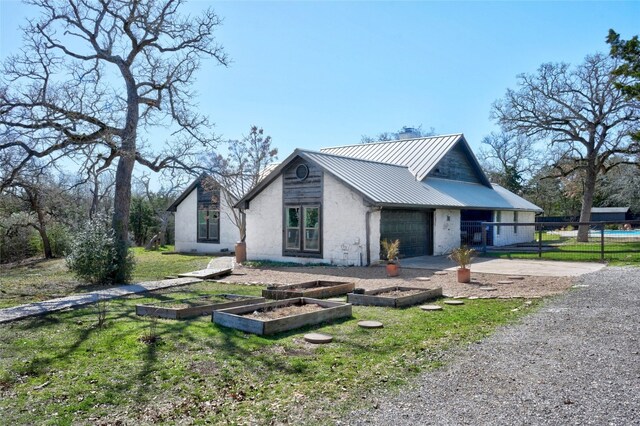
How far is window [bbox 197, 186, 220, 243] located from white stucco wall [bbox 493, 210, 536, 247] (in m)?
14.9

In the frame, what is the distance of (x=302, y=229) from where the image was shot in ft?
65.0

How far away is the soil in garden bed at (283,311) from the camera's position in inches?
339

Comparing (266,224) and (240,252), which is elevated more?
(266,224)

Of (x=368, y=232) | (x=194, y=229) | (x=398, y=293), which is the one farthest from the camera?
(x=194, y=229)

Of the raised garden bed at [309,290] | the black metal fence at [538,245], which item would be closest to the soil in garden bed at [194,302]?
the raised garden bed at [309,290]

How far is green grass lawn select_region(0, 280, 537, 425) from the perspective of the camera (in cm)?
473

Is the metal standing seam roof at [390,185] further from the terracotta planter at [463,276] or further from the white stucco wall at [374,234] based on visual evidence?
the terracotta planter at [463,276]

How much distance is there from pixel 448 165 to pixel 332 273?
1261cm

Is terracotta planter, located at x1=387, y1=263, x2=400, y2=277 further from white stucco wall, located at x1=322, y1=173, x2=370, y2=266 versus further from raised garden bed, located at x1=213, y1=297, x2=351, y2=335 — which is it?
raised garden bed, located at x1=213, y1=297, x2=351, y2=335

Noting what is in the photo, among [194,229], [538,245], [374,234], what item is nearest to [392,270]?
[374,234]

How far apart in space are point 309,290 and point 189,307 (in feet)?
10.1

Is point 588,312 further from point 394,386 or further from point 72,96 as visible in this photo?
point 72,96

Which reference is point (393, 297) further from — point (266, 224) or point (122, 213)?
point (266, 224)

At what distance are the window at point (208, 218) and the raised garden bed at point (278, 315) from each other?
18.0 m
